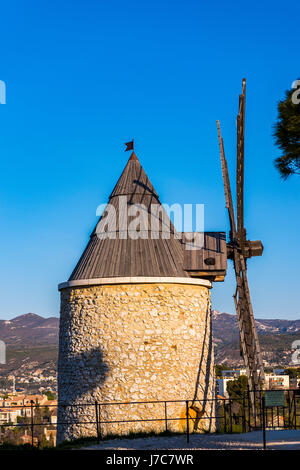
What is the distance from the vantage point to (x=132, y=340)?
47.1 feet

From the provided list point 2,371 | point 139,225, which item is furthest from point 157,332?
point 2,371

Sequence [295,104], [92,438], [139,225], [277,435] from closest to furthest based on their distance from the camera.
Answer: [295,104], [277,435], [92,438], [139,225]

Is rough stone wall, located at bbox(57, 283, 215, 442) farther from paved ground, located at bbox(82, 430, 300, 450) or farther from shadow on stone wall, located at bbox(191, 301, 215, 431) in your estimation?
paved ground, located at bbox(82, 430, 300, 450)

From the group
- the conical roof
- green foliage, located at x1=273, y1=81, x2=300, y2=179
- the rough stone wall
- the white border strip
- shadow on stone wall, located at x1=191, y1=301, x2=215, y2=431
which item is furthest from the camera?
the conical roof

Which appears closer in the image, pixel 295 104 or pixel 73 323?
pixel 295 104

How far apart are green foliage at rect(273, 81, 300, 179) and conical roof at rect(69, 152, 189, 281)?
4977 mm

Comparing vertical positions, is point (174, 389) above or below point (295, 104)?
below

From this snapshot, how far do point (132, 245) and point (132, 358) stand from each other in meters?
3.07

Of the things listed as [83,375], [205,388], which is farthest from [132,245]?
[205,388]

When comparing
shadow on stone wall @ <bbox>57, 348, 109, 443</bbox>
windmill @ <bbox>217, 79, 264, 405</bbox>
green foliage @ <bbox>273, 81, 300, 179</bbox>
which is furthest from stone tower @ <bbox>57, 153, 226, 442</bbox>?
green foliage @ <bbox>273, 81, 300, 179</bbox>

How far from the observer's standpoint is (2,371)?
131250 mm

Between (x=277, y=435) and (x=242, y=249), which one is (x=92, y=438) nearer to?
(x=277, y=435)

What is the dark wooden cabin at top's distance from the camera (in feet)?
49.9

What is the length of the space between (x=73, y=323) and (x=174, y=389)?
2.94 meters
